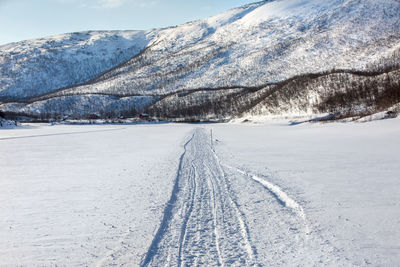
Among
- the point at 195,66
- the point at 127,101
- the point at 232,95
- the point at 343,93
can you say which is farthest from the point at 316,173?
the point at 195,66

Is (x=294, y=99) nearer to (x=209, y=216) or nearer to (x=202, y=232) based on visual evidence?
(x=209, y=216)

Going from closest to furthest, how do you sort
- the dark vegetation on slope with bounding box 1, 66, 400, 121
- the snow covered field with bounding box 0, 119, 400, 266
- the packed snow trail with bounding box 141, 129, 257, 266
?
1. the packed snow trail with bounding box 141, 129, 257, 266
2. the snow covered field with bounding box 0, 119, 400, 266
3. the dark vegetation on slope with bounding box 1, 66, 400, 121

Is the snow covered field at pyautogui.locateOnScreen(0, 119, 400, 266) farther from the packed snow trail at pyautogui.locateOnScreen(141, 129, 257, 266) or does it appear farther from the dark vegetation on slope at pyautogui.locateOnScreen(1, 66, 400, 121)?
the dark vegetation on slope at pyautogui.locateOnScreen(1, 66, 400, 121)

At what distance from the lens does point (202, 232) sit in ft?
18.8

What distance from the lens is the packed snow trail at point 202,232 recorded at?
4.76 m

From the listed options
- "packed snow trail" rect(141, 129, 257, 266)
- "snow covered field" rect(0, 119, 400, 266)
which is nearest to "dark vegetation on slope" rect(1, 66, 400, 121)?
"snow covered field" rect(0, 119, 400, 266)

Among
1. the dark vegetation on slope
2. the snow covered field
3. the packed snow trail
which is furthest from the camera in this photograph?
the dark vegetation on slope

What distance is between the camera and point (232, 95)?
138 metres

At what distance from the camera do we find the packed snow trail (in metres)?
4.76

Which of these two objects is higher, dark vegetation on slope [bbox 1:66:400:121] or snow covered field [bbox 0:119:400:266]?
dark vegetation on slope [bbox 1:66:400:121]

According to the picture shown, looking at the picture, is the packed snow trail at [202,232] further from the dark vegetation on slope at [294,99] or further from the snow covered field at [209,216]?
the dark vegetation on slope at [294,99]

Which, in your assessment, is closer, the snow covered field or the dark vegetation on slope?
the snow covered field

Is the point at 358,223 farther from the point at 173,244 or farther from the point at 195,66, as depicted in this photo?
the point at 195,66

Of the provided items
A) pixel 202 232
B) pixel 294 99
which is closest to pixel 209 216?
pixel 202 232
